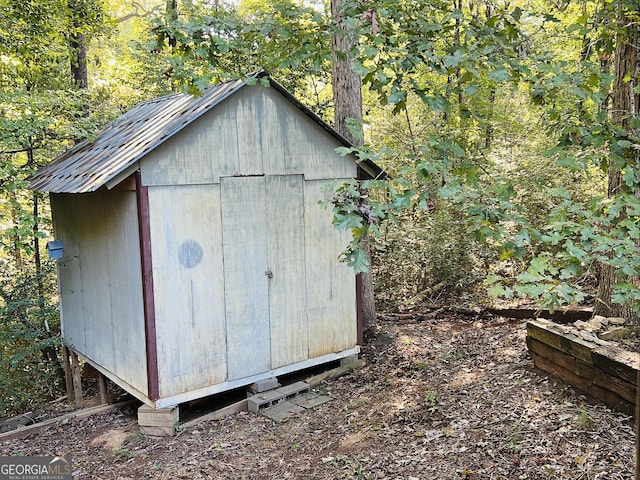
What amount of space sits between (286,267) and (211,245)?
979 mm

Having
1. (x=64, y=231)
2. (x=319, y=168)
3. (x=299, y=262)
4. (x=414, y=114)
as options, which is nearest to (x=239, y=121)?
(x=319, y=168)

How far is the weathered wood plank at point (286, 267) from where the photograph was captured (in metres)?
6.04

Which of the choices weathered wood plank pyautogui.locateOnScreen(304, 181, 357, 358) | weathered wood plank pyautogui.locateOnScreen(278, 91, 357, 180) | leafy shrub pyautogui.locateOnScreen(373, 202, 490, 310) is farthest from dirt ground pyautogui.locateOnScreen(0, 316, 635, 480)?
weathered wood plank pyautogui.locateOnScreen(278, 91, 357, 180)

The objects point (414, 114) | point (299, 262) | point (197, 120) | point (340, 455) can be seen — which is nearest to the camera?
point (340, 455)

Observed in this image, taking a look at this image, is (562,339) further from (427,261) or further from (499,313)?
(427,261)

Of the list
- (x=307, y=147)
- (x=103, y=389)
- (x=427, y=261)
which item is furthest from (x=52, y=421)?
(x=427, y=261)

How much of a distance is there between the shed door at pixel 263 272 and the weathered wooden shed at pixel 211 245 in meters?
0.01

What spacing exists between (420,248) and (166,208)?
5276mm

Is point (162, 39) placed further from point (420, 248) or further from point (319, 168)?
point (420, 248)

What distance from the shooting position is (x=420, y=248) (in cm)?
938

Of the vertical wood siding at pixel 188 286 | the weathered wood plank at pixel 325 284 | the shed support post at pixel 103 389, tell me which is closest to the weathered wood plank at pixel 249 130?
the vertical wood siding at pixel 188 286

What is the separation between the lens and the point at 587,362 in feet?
14.9

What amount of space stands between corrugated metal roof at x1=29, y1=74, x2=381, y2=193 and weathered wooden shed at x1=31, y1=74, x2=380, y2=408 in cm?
3

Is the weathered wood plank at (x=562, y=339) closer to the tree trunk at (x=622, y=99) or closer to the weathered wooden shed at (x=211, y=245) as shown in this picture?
the tree trunk at (x=622, y=99)
